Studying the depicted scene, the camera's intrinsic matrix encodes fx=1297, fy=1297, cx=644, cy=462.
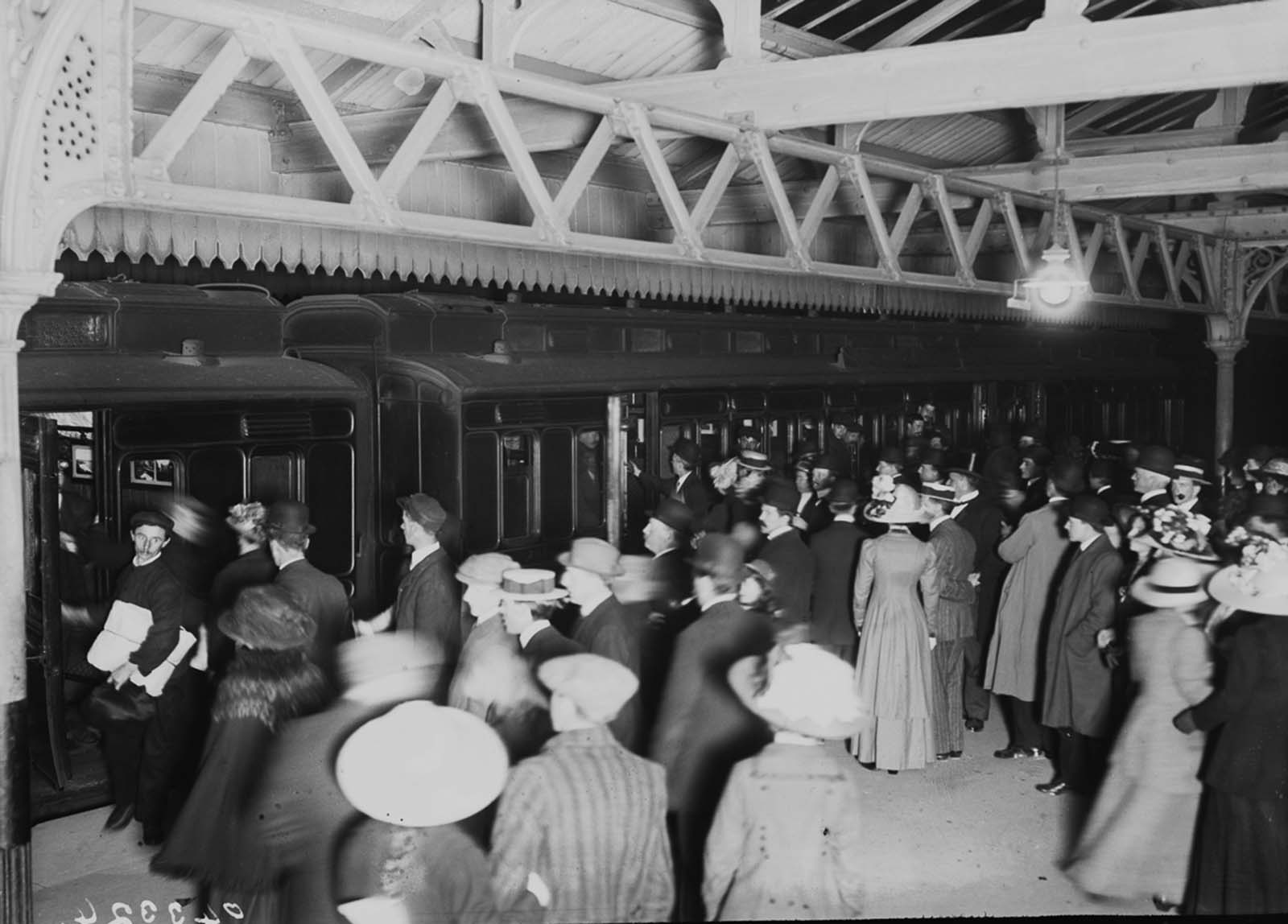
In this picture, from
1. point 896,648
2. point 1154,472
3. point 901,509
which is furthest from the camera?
point 1154,472

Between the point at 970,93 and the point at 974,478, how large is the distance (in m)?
3.17

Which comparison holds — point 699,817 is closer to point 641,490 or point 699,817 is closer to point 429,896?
point 429,896

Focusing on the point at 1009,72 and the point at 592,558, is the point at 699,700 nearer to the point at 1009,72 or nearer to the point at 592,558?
the point at 592,558

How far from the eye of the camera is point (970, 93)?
18.9 ft

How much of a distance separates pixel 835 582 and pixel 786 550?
710mm

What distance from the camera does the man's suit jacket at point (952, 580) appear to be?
7.23 m

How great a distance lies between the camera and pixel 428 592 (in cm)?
582

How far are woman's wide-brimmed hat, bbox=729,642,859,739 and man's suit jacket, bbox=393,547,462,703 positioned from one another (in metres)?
2.37

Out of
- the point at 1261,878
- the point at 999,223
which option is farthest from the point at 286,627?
the point at 999,223

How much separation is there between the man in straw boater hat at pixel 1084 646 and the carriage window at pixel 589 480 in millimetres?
3630

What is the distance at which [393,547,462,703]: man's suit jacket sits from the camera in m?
5.80

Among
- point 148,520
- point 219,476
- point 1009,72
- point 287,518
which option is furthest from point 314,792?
point 1009,72

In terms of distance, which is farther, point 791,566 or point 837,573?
point 837,573

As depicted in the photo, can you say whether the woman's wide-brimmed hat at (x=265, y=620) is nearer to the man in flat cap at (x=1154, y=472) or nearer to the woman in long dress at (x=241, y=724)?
the woman in long dress at (x=241, y=724)
